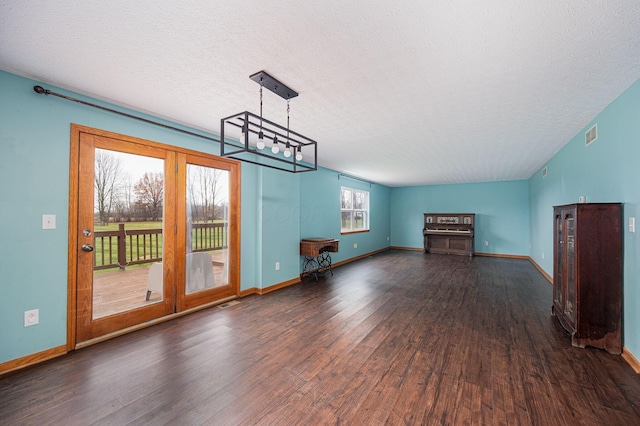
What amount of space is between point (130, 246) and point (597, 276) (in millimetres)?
4606

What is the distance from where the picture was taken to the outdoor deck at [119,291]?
2627 mm

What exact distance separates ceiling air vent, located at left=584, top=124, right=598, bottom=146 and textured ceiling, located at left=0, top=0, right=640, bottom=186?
13 cm

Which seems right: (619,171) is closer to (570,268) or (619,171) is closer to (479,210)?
(570,268)

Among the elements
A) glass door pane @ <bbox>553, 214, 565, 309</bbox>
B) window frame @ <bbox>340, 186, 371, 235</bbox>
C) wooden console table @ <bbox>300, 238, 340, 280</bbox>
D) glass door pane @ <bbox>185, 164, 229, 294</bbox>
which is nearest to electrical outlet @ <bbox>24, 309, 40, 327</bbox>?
glass door pane @ <bbox>185, 164, 229, 294</bbox>

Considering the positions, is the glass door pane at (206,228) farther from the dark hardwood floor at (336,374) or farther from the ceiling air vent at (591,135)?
the ceiling air vent at (591,135)

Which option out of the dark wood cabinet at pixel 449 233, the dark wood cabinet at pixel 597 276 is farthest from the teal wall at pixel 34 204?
the dark wood cabinet at pixel 449 233

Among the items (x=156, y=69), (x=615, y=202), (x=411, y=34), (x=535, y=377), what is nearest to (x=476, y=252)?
(x=615, y=202)

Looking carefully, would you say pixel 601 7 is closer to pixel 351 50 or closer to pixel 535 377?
pixel 351 50

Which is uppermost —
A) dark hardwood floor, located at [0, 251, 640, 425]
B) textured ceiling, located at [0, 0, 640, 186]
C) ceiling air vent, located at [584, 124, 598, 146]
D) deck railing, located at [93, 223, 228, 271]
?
textured ceiling, located at [0, 0, 640, 186]

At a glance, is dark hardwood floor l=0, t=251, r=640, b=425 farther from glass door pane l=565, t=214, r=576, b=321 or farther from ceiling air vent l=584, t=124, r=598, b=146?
ceiling air vent l=584, t=124, r=598, b=146

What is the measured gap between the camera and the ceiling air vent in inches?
116

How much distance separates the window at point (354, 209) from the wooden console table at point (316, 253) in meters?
1.34

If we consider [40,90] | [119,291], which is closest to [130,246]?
[119,291]

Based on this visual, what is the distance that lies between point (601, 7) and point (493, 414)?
7.74 feet
